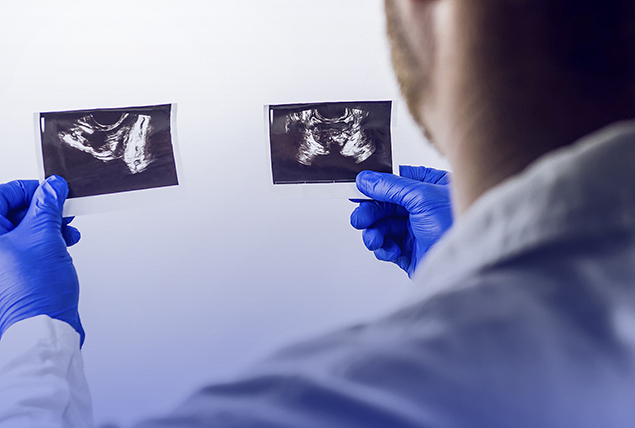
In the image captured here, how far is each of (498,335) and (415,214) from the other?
0.91 m

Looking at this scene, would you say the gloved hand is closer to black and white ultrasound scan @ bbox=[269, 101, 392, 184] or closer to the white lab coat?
black and white ultrasound scan @ bbox=[269, 101, 392, 184]

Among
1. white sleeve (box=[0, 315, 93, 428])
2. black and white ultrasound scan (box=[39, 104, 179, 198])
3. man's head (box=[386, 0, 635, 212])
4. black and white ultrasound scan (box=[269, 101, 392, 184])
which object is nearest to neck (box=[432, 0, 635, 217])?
man's head (box=[386, 0, 635, 212])

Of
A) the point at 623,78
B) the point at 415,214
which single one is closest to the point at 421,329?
the point at 623,78

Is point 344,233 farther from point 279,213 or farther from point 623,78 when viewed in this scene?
point 623,78

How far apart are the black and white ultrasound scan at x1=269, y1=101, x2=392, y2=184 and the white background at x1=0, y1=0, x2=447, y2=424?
63 millimetres

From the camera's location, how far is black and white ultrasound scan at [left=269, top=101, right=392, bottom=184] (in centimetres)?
120

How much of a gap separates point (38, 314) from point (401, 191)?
91 cm

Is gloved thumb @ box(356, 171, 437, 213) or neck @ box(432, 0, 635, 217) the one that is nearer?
neck @ box(432, 0, 635, 217)

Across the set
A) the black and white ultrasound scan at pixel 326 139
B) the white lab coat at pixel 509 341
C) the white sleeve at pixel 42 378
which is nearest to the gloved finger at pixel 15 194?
the white sleeve at pixel 42 378

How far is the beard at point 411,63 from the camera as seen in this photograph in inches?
17.9

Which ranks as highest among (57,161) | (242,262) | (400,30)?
(400,30)

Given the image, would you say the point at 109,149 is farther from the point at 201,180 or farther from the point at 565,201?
the point at 565,201

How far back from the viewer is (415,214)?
116 cm

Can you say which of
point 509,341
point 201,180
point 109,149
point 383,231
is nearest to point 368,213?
point 383,231
